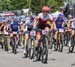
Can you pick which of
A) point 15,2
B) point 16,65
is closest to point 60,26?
point 16,65

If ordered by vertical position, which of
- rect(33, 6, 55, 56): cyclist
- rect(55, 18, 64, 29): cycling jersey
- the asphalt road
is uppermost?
rect(33, 6, 55, 56): cyclist

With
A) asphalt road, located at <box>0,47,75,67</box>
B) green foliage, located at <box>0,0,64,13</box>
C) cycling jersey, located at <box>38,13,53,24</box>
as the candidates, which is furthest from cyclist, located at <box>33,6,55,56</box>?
green foliage, located at <box>0,0,64,13</box>

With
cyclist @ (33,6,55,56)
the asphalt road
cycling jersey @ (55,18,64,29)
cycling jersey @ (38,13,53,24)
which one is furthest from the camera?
cycling jersey @ (55,18,64,29)

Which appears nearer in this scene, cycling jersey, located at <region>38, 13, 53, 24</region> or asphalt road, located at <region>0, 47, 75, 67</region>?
asphalt road, located at <region>0, 47, 75, 67</region>

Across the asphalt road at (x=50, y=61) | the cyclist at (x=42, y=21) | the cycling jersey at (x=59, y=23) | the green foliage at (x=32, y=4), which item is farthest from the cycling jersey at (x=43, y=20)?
the green foliage at (x=32, y=4)

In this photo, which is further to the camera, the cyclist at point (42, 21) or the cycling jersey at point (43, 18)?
the cycling jersey at point (43, 18)

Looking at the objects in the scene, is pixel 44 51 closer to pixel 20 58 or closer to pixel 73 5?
pixel 20 58

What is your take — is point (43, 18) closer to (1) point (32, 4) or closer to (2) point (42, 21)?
(2) point (42, 21)

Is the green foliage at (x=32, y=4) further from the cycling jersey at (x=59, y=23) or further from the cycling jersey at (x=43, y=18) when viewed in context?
the cycling jersey at (x=43, y=18)

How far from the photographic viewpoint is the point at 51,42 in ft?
76.2

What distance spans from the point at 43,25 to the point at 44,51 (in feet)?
3.93

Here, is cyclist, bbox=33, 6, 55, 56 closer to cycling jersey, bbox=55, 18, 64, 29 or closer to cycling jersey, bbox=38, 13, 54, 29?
cycling jersey, bbox=38, 13, 54, 29

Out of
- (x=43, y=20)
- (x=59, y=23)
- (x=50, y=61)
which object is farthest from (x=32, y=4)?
(x=43, y=20)

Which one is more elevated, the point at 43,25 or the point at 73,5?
the point at 43,25
